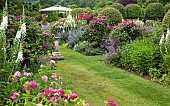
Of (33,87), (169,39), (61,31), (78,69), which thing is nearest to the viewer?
(33,87)

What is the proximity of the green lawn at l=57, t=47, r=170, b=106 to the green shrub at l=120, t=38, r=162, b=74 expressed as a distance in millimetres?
295

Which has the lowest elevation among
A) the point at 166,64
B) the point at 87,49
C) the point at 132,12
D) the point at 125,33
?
the point at 87,49

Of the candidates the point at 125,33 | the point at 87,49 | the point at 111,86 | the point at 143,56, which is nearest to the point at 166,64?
the point at 143,56

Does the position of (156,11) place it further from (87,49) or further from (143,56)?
(143,56)

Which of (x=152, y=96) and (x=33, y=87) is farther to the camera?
(x=152, y=96)

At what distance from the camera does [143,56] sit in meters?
7.77

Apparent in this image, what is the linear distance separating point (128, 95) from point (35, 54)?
192 cm

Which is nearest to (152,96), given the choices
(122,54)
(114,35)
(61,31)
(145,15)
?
(122,54)

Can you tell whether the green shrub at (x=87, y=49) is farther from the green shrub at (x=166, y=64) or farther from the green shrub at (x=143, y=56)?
the green shrub at (x=166, y=64)

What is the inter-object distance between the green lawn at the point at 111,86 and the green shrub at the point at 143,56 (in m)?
0.29

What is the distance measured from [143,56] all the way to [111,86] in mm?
1362

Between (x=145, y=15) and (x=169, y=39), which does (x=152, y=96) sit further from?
(x=145, y=15)

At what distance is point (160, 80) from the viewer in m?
7.11

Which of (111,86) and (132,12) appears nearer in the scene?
(111,86)
